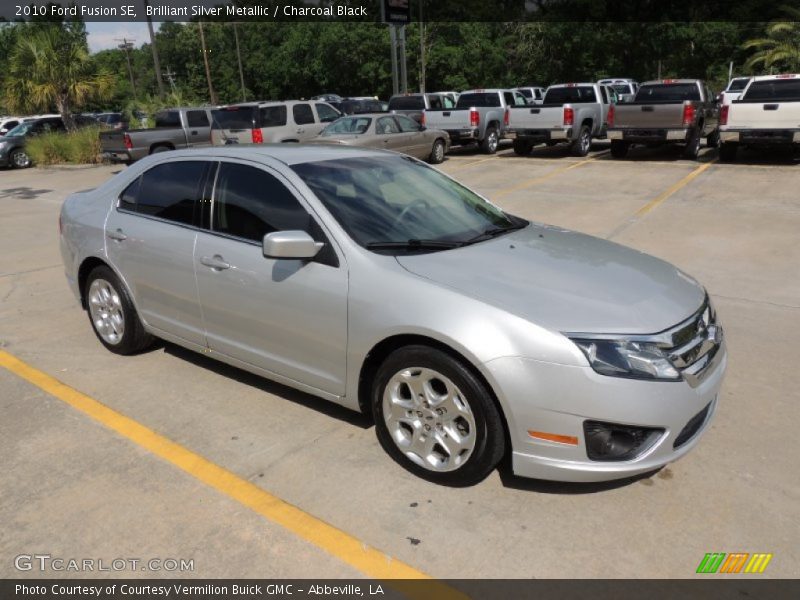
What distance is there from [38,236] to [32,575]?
8.50 m

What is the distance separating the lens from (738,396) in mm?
4047

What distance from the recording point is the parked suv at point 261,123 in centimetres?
1603

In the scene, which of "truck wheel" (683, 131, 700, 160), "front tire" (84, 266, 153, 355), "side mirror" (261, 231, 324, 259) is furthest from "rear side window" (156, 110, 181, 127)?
"side mirror" (261, 231, 324, 259)

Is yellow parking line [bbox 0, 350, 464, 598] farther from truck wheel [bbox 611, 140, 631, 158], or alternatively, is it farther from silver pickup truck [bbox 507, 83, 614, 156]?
truck wheel [bbox 611, 140, 631, 158]

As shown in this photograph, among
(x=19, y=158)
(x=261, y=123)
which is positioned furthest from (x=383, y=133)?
(x=19, y=158)

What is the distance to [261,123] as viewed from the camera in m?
16.0

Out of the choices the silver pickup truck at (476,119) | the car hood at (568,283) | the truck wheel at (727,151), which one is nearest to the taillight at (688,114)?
the truck wheel at (727,151)

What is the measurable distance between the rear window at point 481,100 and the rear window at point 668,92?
4.63 metres

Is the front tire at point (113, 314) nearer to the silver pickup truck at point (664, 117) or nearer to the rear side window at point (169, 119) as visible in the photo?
the silver pickup truck at point (664, 117)

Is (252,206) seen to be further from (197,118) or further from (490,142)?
(197,118)

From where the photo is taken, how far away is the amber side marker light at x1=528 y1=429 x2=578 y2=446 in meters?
2.83

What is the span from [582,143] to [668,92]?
2364 mm

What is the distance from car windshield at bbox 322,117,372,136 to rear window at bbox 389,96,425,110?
5946 millimetres

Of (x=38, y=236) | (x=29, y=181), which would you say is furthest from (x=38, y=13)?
(x=38, y=236)
